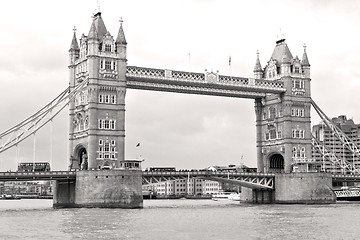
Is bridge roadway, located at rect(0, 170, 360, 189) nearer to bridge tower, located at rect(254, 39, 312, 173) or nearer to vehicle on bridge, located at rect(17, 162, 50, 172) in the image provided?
bridge tower, located at rect(254, 39, 312, 173)

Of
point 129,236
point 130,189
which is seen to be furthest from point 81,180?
point 129,236

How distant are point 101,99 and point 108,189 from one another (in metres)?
16.2

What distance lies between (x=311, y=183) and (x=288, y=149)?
8534mm

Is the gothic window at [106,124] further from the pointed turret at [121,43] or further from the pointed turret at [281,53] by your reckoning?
the pointed turret at [281,53]

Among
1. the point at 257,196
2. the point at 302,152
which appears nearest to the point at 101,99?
the point at 257,196

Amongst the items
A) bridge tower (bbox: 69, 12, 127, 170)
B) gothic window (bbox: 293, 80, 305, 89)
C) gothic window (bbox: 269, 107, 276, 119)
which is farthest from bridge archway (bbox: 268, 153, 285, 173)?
bridge tower (bbox: 69, 12, 127, 170)

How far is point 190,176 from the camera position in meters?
108

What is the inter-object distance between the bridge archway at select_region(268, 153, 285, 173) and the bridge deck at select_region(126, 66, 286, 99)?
12.3 m

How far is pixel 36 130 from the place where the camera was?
97.8m

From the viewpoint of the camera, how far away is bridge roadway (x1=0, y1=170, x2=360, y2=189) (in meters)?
92.6

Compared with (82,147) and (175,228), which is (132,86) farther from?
(175,228)

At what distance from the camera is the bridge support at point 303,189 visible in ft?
383

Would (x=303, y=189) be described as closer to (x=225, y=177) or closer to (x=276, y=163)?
(x=276, y=163)

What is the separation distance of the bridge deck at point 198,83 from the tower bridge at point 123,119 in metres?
0.17
